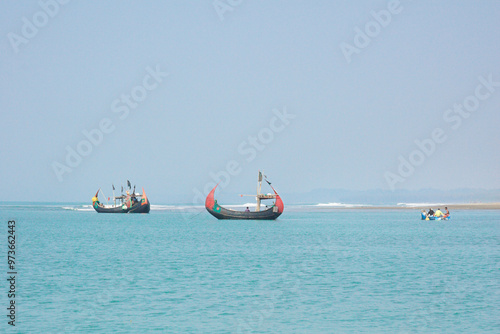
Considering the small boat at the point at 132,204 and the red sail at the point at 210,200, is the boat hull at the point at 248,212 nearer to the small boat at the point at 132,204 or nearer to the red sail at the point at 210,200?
the red sail at the point at 210,200

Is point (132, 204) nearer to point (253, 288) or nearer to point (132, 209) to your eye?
point (132, 209)

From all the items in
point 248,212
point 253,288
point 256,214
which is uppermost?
point 248,212

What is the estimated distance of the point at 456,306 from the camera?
68.3ft

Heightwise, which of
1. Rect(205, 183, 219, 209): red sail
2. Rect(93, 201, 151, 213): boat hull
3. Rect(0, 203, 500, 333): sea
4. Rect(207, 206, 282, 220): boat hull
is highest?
Rect(205, 183, 219, 209): red sail

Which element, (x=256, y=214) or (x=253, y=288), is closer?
(x=253, y=288)

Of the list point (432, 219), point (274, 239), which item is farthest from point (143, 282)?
point (432, 219)

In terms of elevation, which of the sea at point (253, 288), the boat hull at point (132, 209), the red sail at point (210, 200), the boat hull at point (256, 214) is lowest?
the sea at point (253, 288)

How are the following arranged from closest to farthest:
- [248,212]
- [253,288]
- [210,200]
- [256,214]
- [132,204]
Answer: [253,288] < [248,212] < [256,214] < [210,200] < [132,204]

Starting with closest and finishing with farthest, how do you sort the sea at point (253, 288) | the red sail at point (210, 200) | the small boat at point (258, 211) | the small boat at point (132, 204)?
the sea at point (253, 288) → the small boat at point (258, 211) → the red sail at point (210, 200) → the small boat at point (132, 204)

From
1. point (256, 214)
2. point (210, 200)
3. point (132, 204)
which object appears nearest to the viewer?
point (256, 214)

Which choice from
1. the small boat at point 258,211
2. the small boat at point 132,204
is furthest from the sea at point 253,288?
the small boat at point 132,204

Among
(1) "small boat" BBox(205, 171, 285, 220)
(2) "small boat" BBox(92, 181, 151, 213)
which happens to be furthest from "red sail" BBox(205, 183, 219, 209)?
(2) "small boat" BBox(92, 181, 151, 213)

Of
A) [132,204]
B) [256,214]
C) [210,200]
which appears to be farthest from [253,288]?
[132,204]

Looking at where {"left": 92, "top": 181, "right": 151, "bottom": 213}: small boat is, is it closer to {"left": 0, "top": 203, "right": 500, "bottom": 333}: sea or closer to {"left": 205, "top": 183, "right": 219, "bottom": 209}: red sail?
{"left": 205, "top": 183, "right": 219, "bottom": 209}: red sail
